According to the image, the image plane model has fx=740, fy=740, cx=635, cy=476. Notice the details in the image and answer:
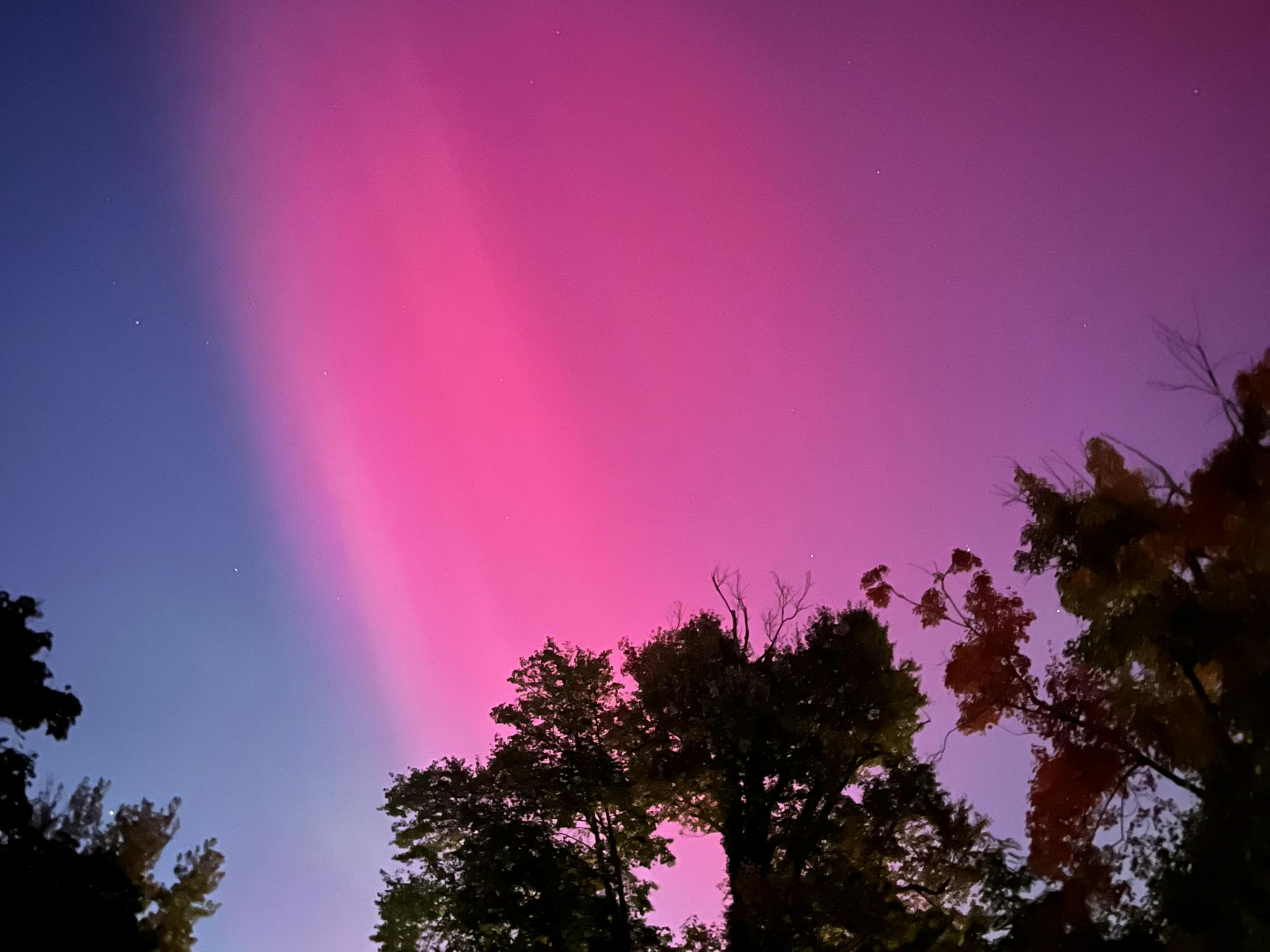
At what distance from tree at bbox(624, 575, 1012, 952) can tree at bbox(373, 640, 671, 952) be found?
1527 mm

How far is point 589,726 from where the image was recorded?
24828 millimetres

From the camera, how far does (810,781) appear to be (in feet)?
75.6

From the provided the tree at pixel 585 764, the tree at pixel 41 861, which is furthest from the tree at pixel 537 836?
the tree at pixel 41 861

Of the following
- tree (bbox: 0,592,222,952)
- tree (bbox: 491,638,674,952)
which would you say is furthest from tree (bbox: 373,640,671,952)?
tree (bbox: 0,592,222,952)

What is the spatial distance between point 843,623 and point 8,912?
2195 centimetres

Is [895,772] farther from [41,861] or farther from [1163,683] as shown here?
[41,861]

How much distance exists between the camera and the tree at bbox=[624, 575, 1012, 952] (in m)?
19.9

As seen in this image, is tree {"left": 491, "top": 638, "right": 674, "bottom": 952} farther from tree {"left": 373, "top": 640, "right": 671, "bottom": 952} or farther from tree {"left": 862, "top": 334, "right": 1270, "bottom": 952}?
tree {"left": 862, "top": 334, "right": 1270, "bottom": 952}

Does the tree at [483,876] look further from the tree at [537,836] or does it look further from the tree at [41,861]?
the tree at [41,861]

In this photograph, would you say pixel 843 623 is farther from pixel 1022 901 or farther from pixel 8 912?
pixel 8 912

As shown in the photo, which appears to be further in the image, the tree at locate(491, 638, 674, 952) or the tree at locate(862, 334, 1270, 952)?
the tree at locate(491, 638, 674, 952)

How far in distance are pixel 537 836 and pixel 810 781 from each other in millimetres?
8843

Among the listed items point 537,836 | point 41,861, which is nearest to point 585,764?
point 537,836

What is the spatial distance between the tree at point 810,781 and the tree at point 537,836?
5.01 feet
